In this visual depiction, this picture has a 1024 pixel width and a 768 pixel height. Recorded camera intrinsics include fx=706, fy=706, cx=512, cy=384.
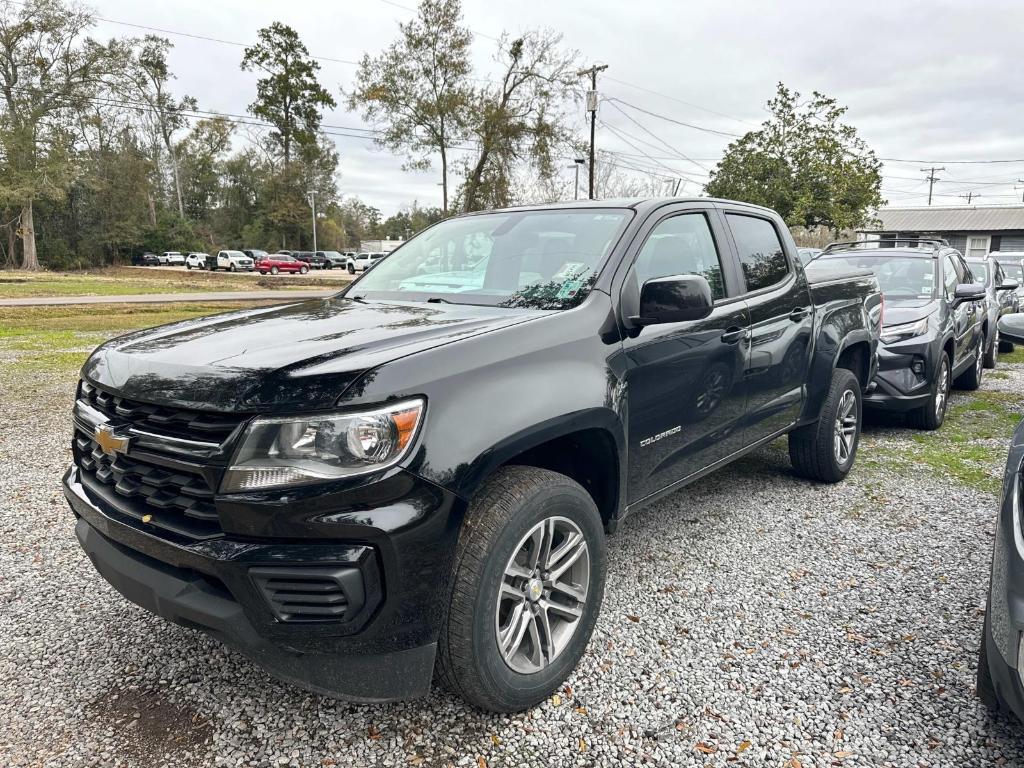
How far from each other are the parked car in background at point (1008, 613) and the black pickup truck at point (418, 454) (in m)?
1.18

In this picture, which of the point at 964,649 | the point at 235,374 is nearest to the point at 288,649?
the point at 235,374

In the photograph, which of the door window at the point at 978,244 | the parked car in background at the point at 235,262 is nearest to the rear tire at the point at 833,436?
the parked car in background at the point at 235,262

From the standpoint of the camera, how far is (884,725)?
240 cm

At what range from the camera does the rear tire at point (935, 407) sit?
20.3ft

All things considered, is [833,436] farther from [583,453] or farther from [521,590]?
[521,590]

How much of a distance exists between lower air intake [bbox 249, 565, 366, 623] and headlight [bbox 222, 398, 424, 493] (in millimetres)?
253

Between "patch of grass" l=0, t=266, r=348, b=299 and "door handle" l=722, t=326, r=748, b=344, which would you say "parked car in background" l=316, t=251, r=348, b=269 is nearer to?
"patch of grass" l=0, t=266, r=348, b=299

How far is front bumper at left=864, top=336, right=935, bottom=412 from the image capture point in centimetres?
598

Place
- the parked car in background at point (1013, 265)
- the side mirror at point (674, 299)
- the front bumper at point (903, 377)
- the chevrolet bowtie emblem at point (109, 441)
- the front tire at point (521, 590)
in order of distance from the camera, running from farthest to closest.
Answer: the parked car in background at point (1013, 265), the front bumper at point (903, 377), the side mirror at point (674, 299), the chevrolet bowtie emblem at point (109, 441), the front tire at point (521, 590)

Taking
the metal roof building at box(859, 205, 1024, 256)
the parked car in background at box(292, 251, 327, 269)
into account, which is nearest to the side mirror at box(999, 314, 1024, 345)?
the metal roof building at box(859, 205, 1024, 256)

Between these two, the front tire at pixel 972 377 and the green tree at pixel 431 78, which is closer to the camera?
the front tire at pixel 972 377

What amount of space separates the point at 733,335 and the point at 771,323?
1.62 ft

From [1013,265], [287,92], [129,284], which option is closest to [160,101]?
[287,92]

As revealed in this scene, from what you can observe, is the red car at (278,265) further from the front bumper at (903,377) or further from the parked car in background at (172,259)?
the front bumper at (903,377)
